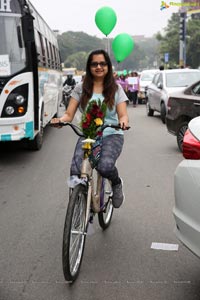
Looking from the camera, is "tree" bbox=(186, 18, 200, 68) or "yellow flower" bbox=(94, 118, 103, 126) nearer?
"yellow flower" bbox=(94, 118, 103, 126)

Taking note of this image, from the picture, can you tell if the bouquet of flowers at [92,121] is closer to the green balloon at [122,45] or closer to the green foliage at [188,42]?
the green balloon at [122,45]

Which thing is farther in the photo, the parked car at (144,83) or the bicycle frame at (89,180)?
the parked car at (144,83)

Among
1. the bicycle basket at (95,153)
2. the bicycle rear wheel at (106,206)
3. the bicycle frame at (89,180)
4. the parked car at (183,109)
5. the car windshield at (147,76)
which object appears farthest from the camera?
the car windshield at (147,76)

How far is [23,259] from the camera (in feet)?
12.8

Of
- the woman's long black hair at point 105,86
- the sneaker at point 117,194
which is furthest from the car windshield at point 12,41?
the sneaker at point 117,194

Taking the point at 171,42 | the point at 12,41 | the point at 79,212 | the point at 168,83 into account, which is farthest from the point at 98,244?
the point at 171,42

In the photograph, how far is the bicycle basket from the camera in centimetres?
375

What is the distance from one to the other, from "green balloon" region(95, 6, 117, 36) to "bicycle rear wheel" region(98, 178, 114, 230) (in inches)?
438

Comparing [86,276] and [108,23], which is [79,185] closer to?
[86,276]

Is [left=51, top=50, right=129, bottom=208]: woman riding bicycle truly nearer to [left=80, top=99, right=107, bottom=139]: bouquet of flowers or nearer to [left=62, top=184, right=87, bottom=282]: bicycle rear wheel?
[left=80, top=99, right=107, bottom=139]: bouquet of flowers

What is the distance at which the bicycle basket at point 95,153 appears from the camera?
12.3 ft

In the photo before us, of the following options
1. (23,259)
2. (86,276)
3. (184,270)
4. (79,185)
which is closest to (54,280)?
(86,276)

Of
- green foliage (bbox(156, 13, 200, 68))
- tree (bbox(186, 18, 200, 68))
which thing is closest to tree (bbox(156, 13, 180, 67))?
green foliage (bbox(156, 13, 200, 68))

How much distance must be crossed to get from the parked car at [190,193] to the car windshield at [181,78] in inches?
414
